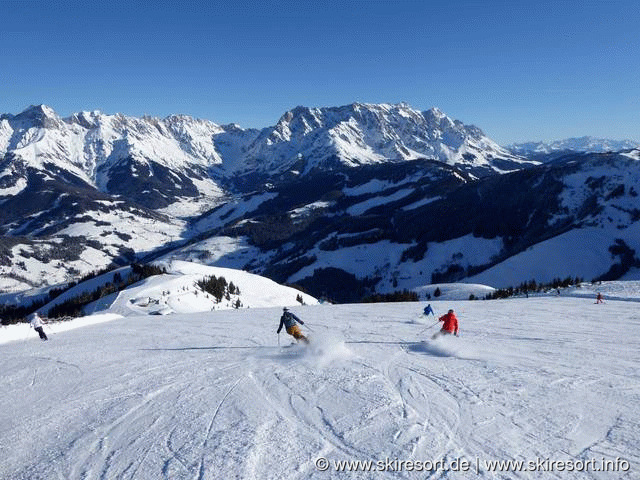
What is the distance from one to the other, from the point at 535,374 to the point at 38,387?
16.1 metres

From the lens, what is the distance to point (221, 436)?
10500 mm

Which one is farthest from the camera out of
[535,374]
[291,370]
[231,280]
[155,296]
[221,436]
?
[231,280]

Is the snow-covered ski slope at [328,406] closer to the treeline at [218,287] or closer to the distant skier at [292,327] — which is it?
the distant skier at [292,327]

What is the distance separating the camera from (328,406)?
11.8m

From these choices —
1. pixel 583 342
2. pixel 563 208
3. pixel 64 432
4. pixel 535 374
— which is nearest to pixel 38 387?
pixel 64 432

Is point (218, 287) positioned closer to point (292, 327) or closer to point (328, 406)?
point (292, 327)

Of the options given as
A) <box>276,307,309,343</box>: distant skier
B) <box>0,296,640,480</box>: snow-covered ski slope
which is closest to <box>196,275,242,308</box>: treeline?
<box>0,296,640,480</box>: snow-covered ski slope

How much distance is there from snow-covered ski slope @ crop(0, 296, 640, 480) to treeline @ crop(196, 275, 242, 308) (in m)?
35.9

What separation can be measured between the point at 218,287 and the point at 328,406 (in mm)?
49373

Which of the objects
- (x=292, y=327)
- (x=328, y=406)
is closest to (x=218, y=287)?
(x=292, y=327)

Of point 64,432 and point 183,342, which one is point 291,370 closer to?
point 64,432

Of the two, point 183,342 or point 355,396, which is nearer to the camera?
point 355,396

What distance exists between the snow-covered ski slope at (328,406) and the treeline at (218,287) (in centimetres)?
3595

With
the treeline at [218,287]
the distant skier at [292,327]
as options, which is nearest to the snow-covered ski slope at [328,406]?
the distant skier at [292,327]
